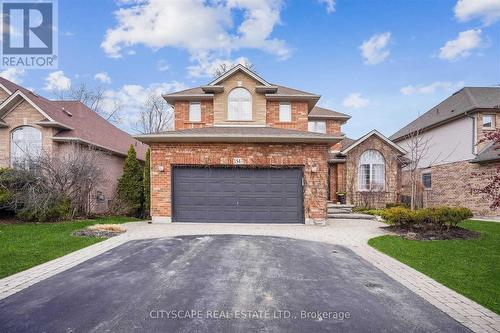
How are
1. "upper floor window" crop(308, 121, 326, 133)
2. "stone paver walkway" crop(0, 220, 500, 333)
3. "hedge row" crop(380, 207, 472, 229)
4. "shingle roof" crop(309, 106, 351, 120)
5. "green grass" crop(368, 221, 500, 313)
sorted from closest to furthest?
"stone paver walkway" crop(0, 220, 500, 333) → "green grass" crop(368, 221, 500, 313) → "hedge row" crop(380, 207, 472, 229) → "shingle roof" crop(309, 106, 351, 120) → "upper floor window" crop(308, 121, 326, 133)

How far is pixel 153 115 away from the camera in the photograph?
33.3 meters

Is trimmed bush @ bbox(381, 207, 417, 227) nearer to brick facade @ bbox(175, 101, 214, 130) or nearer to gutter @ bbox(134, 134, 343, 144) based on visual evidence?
gutter @ bbox(134, 134, 343, 144)

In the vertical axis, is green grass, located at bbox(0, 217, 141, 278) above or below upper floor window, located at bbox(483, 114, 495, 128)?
below

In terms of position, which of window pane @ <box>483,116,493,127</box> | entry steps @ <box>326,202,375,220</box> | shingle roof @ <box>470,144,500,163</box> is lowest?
entry steps @ <box>326,202,375,220</box>

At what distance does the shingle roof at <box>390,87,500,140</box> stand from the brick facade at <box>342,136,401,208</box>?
3190 mm

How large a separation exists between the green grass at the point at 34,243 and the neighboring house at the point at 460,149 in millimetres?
16370

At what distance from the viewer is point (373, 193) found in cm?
1697

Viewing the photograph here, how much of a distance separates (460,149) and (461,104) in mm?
3119

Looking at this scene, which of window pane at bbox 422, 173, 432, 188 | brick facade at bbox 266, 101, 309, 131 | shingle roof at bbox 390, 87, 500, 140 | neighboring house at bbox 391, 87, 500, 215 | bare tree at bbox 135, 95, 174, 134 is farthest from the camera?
bare tree at bbox 135, 95, 174, 134

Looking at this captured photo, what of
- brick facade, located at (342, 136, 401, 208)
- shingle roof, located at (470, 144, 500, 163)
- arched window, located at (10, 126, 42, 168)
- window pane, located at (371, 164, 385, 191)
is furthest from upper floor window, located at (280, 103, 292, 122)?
arched window, located at (10, 126, 42, 168)

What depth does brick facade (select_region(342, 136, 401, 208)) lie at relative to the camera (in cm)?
1694

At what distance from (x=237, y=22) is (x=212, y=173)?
1215cm

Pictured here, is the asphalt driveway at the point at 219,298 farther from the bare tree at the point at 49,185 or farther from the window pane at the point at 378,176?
the window pane at the point at 378,176

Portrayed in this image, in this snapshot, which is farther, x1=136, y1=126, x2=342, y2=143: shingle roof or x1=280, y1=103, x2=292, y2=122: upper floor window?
x1=280, y1=103, x2=292, y2=122: upper floor window
